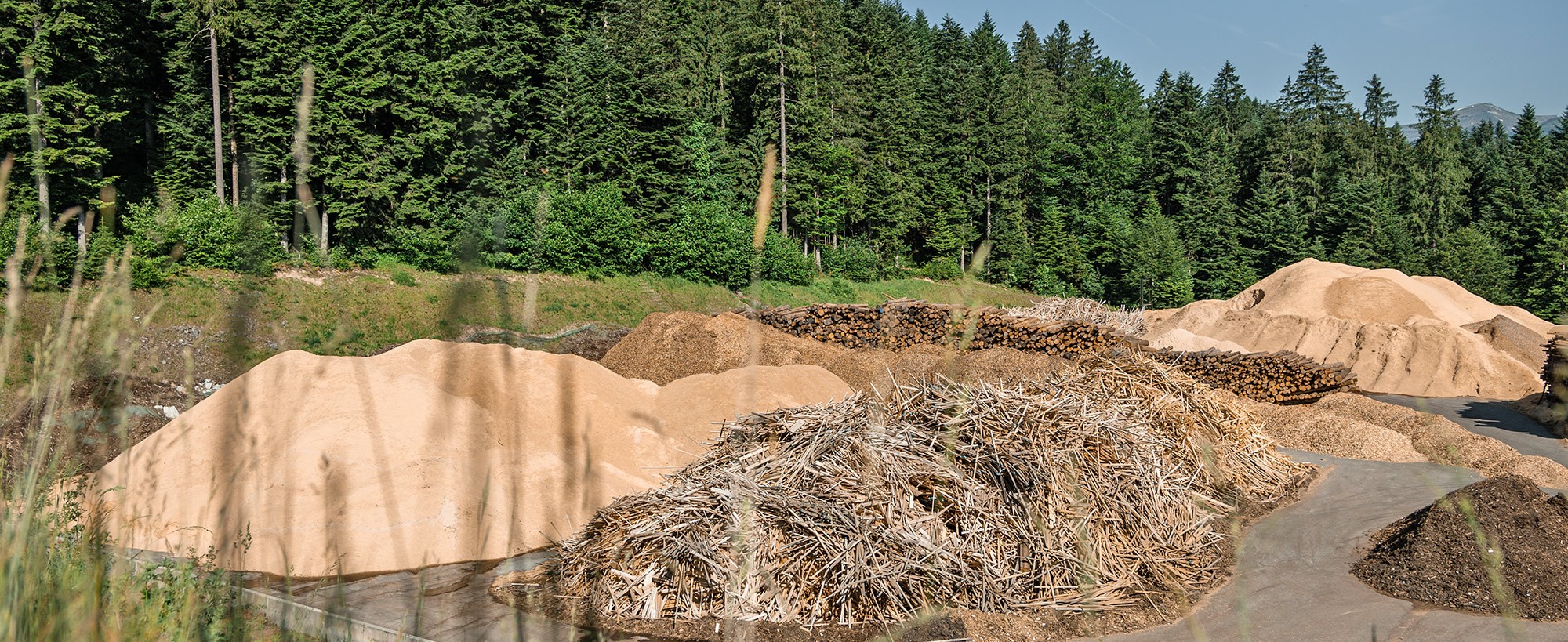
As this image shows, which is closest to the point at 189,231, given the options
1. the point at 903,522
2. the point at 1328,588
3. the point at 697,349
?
→ the point at 697,349

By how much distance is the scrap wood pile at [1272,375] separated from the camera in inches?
654

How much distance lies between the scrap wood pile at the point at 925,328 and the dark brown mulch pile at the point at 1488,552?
30.9ft

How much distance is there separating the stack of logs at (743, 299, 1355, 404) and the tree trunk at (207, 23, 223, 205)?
1986 cm

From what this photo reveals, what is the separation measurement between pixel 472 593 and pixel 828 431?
9.51 ft

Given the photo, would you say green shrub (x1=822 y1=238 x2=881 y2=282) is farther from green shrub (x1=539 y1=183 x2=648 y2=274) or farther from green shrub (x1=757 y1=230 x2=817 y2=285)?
green shrub (x1=539 y1=183 x2=648 y2=274)

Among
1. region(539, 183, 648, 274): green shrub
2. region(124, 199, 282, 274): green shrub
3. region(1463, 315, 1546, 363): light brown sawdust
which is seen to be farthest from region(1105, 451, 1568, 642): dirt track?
region(539, 183, 648, 274): green shrub

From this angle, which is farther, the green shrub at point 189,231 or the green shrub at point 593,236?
the green shrub at point 593,236

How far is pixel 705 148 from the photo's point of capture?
38562 mm

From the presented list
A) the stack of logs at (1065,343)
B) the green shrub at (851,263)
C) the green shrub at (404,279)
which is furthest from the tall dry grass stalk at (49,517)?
the green shrub at (851,263)

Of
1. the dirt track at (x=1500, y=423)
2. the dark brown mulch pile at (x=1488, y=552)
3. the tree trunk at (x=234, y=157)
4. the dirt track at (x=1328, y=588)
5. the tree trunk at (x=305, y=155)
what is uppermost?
the tree trunk at (x=234, y=157)

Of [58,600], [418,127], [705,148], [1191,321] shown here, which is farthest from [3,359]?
[705,148]

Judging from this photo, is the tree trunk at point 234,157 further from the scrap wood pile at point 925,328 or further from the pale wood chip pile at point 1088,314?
the pale wood chip pile at point 1088,314

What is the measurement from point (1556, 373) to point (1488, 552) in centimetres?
1198

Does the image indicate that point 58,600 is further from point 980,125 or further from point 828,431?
point 980,125
